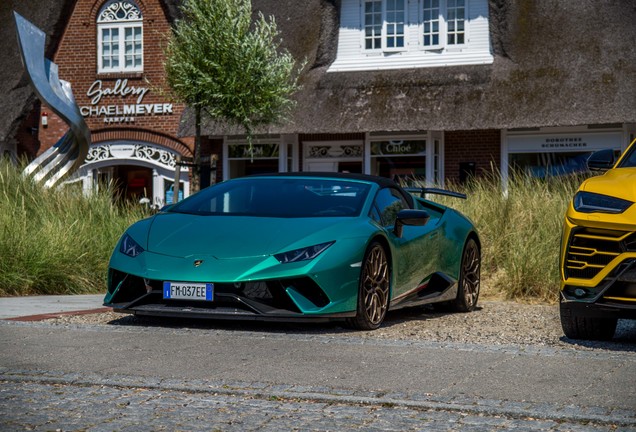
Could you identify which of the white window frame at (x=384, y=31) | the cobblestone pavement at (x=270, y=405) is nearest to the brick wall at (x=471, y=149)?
the white window frame at (x=384, y=31)

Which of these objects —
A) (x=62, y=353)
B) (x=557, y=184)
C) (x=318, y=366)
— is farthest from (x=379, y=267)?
(x=557, y=184)

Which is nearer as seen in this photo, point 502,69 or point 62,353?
point 62,353

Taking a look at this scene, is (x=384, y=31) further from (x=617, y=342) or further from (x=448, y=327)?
(x=617, y=342)

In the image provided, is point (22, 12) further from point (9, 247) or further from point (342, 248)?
point (342, 248)

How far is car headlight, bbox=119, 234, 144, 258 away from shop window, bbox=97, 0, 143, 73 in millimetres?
21129

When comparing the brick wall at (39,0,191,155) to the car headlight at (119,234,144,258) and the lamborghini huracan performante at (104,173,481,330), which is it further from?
the car headlight at (119,234,144,258)

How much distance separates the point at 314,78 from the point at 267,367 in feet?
70.1

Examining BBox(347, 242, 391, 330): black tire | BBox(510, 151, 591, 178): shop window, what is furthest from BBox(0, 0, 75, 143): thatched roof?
Result: BBox(347, 242, 391, 330): black tire

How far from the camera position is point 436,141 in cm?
2747

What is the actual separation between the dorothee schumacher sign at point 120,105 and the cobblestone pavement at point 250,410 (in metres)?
23.6

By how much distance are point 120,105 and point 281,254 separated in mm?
22223

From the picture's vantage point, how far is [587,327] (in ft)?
26.7

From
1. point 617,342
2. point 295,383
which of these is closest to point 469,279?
point 617,342

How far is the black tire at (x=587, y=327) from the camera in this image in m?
8.10
